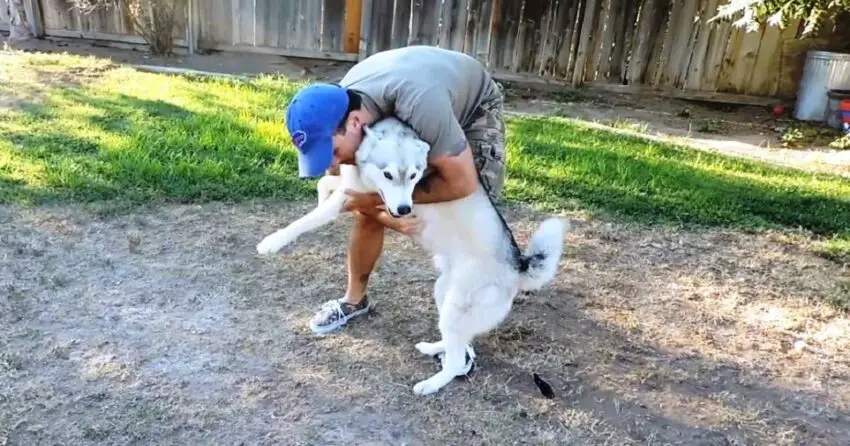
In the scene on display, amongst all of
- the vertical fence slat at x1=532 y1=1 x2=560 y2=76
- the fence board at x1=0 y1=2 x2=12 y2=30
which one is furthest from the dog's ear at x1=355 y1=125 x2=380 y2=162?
the fence board at x1=0 y1=2 x2=12 y2=30

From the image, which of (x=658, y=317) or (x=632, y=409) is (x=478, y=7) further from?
(x=632, y=409)

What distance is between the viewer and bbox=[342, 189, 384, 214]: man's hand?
7.86 ft

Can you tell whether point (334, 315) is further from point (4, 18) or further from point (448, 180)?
point (4, 18)

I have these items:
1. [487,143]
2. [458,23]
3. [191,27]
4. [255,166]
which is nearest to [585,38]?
[458,23]

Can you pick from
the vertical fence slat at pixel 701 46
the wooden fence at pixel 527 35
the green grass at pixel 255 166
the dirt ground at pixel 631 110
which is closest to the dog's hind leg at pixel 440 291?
the green grass at pixel 255 166

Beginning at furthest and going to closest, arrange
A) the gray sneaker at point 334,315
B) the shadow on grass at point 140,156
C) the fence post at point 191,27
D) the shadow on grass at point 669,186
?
the fence post at point 191,27
the shadow on grass at point 669,186
the shadow on grass at point 140,156
the gray sneaker at point 334,315

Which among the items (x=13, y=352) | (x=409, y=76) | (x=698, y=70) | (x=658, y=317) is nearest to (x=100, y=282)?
(x=13, y=352)

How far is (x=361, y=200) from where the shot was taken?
7.95 feet

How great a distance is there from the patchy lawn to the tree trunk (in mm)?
3907

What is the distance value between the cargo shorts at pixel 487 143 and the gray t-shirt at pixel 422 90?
0.13m

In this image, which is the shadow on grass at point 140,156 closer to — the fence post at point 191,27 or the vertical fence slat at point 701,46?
the fence post at point 191,27

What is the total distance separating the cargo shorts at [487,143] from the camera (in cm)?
255

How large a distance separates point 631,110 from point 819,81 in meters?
2.01

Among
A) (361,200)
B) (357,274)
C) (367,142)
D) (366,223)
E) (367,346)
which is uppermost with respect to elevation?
(367,142)
